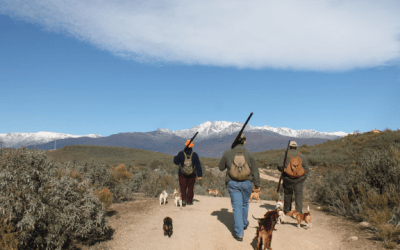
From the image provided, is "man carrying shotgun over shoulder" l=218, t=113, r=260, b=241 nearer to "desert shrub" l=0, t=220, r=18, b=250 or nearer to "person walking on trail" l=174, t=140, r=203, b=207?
"person walking on trail" l=174, t=140, r=203, b=207

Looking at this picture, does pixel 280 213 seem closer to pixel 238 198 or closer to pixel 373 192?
pixel 238 198

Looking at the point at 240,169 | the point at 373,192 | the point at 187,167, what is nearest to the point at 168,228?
the point at 240,169

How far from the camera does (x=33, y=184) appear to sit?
5590 mm

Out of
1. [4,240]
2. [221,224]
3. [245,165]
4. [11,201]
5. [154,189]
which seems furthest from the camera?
[154,189]

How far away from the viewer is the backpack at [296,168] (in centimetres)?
731

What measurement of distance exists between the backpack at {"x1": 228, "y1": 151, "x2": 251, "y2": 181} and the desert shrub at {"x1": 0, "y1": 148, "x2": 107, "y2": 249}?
3381 millimetres

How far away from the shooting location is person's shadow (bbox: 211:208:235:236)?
23.4 ft

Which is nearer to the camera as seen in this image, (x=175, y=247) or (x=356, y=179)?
(x=175, y=247)

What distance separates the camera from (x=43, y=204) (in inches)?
208

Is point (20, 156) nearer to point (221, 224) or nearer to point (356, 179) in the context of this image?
point (221, 224)

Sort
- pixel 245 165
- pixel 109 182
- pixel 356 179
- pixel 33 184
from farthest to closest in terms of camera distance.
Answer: pixel 109 182
pixel 356 179
pixel 245 165
pixel 33 184

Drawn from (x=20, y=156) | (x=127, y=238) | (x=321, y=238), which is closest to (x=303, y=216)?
(x=321, y=238)

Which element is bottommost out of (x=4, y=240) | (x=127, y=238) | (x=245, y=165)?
(x=127, y=238)

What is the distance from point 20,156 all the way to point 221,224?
17.8 ft
